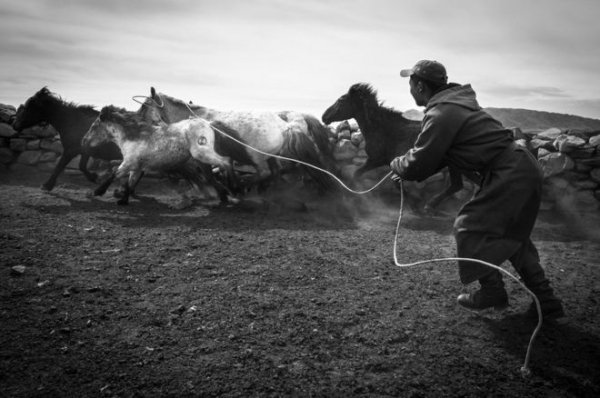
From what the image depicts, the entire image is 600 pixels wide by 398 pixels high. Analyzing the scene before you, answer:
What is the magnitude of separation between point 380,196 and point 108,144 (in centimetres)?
553

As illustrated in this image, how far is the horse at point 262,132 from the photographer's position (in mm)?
6848

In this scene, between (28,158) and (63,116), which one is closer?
(63,116)

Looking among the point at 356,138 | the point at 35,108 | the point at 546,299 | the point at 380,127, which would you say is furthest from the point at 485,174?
the point at 35,108

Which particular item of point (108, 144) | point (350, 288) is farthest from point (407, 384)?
point (108, 144)

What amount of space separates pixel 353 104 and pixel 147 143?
150 inches

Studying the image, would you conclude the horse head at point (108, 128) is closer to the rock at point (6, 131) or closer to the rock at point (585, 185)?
the rock at point (6, 131)

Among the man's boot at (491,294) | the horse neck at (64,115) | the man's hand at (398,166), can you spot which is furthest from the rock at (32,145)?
the man's boot at (491,294)

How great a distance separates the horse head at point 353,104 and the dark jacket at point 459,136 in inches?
162

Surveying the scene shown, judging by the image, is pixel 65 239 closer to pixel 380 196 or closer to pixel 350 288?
pixel 350 288

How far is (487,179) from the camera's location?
2691 mm

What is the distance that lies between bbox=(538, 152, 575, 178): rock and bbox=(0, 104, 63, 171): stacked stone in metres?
11.1

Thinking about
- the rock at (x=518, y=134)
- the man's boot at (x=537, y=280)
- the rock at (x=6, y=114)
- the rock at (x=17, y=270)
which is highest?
the rock at (x=6, y=114)

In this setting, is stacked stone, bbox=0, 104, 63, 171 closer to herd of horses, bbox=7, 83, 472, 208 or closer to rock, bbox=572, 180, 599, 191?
herd of horses, bbox=7, 83, 472, 208

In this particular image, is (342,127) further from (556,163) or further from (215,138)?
(556,163)
